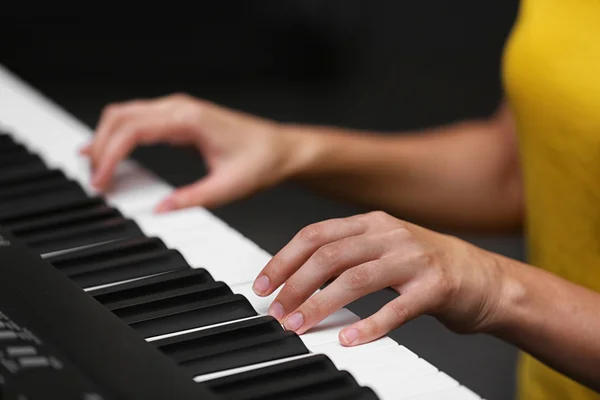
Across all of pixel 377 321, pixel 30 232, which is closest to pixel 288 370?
pixel 377 321

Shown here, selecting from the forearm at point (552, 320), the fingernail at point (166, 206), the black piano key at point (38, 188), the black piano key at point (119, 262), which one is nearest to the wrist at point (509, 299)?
the forearm at point (552, 320)

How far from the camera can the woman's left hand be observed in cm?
62

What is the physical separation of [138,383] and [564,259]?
0.51m

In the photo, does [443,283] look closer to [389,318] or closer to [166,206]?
[389,318]

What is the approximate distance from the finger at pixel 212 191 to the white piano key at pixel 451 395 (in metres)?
0.40

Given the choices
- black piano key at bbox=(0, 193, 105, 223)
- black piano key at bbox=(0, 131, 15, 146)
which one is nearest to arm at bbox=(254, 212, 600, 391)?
black piano key at bbox=(0, 193, 105, 223)

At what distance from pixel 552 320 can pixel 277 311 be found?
0.69ft

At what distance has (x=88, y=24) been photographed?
3812 mm

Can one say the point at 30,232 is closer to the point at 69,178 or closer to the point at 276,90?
the point at 69,178

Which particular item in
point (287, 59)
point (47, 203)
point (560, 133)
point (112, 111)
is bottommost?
point (560, 133)

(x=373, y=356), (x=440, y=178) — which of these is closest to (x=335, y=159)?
(x=440, y=178)

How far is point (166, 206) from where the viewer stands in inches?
34.6

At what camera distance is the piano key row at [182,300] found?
0.57m

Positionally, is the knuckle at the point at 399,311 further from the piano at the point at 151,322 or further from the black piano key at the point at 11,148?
the black piano key at the point at 11,148
